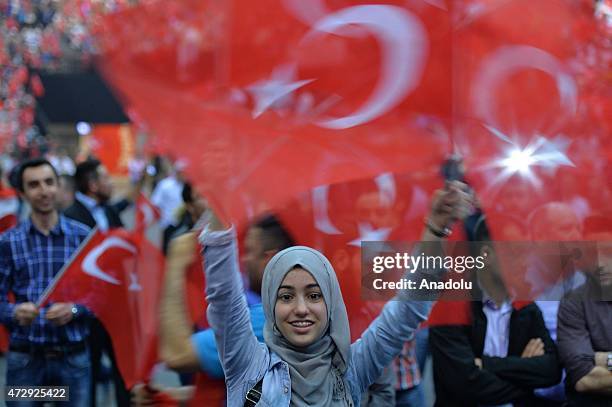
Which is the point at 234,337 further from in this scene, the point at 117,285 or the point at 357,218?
the point at 117,285

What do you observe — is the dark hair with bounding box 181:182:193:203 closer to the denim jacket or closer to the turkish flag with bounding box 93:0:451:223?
the turkish flag with bounding box 93:0:451:223

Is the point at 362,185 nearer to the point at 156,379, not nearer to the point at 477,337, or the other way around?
the point at 477,337

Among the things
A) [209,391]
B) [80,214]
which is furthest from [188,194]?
[209,391]

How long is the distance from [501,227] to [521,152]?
0.94 feet

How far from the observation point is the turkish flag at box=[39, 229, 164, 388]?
15.1 feet

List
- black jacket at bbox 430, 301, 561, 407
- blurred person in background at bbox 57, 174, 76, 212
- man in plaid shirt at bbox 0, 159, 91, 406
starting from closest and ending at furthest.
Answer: black jacket at bbox 430, 301, 561, 407
man in plaid shirt at bbox 0, 159, 91, 406
blurred person in background at bbox 57, 174, 76, 212

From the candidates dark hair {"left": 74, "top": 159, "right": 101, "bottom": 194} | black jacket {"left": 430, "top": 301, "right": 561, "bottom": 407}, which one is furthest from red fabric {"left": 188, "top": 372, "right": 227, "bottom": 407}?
dark hair {"left": 74, "top": 159, "right": 101, "bottom": 194}

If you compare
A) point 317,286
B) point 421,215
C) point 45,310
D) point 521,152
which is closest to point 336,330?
point 317,286

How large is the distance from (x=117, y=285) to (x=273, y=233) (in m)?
1.36

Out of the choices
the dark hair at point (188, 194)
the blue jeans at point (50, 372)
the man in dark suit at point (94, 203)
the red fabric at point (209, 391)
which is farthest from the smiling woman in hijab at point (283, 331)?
the man in dark suit at point (94, 203)

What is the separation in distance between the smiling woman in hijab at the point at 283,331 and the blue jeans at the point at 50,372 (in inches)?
80.3

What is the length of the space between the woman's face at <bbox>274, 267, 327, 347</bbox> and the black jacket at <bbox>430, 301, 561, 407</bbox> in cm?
138

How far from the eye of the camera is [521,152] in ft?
11.8

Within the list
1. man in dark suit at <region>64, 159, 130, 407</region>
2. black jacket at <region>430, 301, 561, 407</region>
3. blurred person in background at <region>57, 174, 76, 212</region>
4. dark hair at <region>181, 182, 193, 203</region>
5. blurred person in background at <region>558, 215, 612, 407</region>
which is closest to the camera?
blurred person in background at <region>558, 215, 612, 407</region>
